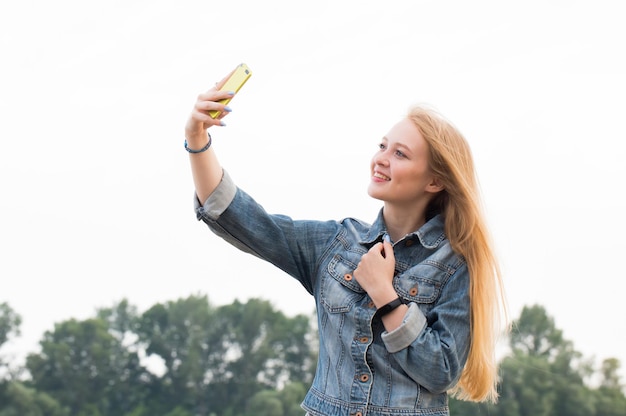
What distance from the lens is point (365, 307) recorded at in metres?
3.35

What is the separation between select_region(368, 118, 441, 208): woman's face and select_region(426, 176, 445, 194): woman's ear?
2 centimetres

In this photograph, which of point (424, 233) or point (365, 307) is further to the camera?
point (424, 233)

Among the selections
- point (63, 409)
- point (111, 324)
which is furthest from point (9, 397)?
point (111, 324)

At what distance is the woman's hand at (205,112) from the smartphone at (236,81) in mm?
15

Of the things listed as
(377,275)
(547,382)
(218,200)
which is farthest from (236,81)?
(547,382)

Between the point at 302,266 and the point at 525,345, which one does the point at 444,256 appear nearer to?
the point at 302,266

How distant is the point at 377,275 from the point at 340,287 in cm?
17

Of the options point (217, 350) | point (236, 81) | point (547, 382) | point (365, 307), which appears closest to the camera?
point (236, 81)

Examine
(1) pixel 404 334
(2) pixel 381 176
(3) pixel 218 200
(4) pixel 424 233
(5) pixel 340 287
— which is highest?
(2) pixel 381 176

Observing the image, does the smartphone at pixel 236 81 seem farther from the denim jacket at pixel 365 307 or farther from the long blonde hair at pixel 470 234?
the long blonde hair at pixel 470 234

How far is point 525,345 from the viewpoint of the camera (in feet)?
174

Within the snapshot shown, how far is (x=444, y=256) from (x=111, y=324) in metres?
57.1

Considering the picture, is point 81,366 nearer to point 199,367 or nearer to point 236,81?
point 199,367

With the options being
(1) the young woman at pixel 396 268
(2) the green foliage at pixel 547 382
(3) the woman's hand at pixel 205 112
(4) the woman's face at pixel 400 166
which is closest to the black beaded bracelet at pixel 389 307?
(1) the young woman at pixel 396 268
